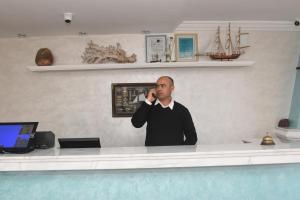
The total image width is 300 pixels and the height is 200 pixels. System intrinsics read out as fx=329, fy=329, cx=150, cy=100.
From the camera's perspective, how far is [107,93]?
398 cm

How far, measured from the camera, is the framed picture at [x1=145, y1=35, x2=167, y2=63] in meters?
3.95

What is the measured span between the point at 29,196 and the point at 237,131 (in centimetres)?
278

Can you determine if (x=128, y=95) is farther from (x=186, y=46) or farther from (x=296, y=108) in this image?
(x=296, y=108)

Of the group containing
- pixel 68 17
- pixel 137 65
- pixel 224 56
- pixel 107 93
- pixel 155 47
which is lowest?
pixel 107 93

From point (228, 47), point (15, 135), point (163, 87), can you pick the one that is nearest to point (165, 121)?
point (163, 87)

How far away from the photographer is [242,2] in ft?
10.3

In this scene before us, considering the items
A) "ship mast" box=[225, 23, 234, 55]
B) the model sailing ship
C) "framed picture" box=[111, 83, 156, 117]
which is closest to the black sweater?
"framed picture" box=[111, 83, 156, 117]

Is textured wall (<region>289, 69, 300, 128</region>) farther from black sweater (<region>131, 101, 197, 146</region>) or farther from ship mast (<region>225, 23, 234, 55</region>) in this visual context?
black sweater (<region>131, 101, 197, 146</region>)

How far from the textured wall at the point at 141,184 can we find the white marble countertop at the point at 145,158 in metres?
0.14

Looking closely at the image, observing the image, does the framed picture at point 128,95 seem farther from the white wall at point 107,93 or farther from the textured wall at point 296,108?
the textured wall at point 296,108

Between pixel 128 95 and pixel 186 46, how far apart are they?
0.92m

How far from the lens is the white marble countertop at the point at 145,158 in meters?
1.78

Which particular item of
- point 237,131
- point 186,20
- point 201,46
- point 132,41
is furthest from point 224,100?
point 132,41

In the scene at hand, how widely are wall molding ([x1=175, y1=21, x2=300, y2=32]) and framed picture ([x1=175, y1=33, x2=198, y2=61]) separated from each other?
83 mm
